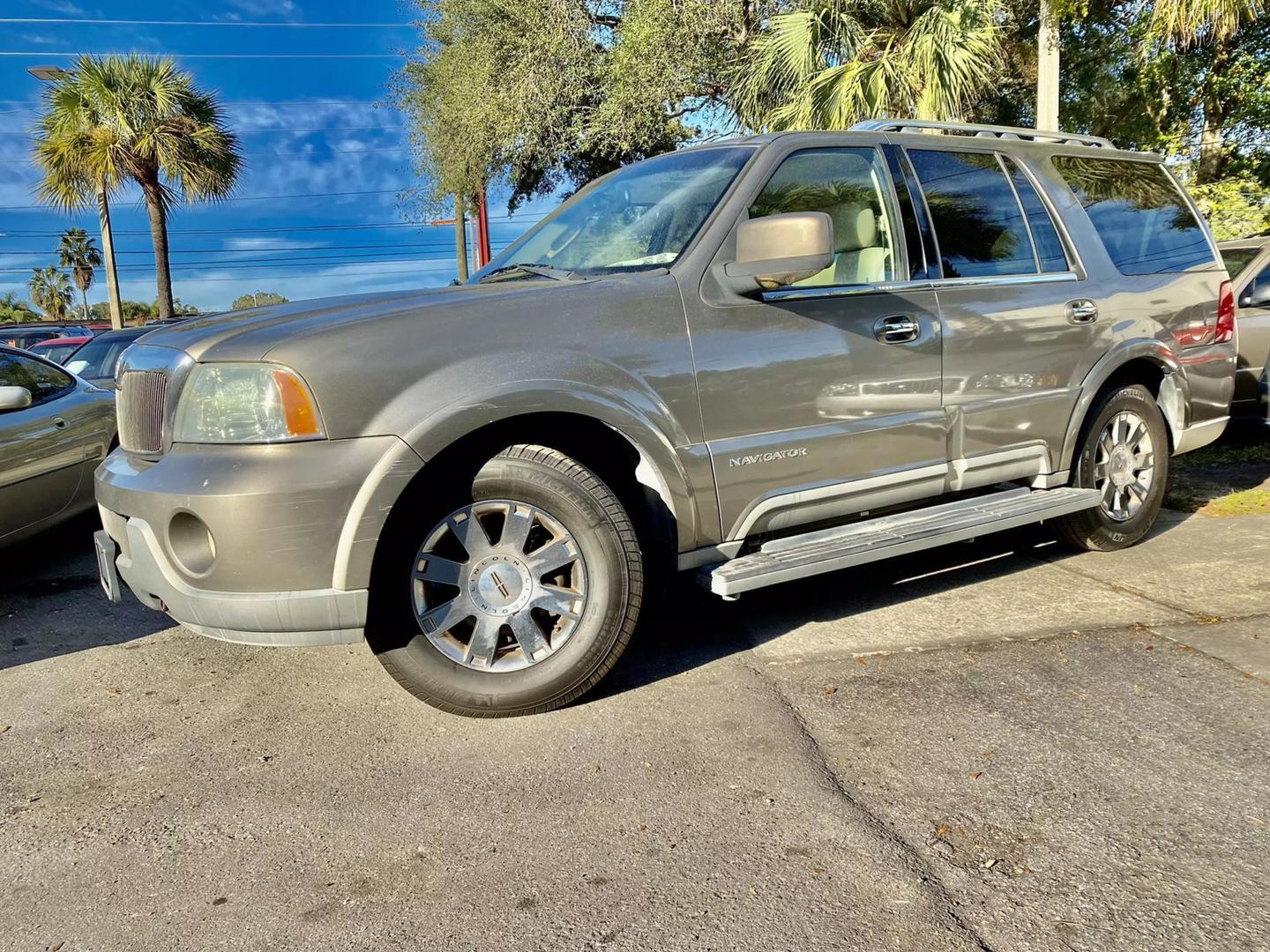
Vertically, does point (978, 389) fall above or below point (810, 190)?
below

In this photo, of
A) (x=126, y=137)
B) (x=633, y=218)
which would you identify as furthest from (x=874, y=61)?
(x=126, y=137)

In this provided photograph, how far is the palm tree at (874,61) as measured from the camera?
9992 millimetres

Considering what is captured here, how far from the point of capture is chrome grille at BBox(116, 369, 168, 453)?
10.2 ft

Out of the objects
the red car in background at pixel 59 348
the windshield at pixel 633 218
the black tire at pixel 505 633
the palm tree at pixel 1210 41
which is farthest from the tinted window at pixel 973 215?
the red car in background at pixel 59 348

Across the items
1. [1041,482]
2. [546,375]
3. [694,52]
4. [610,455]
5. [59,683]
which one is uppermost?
[694,52]

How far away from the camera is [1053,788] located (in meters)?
2.64

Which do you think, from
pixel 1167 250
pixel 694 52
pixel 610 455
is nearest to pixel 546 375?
pixel 610 455

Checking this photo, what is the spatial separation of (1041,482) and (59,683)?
427cm

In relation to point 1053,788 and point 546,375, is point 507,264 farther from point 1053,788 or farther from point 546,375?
point 1053,788

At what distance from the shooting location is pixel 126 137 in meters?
21.0

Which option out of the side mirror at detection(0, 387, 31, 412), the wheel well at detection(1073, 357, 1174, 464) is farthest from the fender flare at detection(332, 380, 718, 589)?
the side mirror at detection(0, 387, 31, 412)

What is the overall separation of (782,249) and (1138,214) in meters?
2.79

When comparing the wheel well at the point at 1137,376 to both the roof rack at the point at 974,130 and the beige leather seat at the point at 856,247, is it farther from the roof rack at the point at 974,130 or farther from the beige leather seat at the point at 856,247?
the beige leather seat at the point at 856,247

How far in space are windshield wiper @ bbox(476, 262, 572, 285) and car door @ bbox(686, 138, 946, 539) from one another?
62 centimetres
